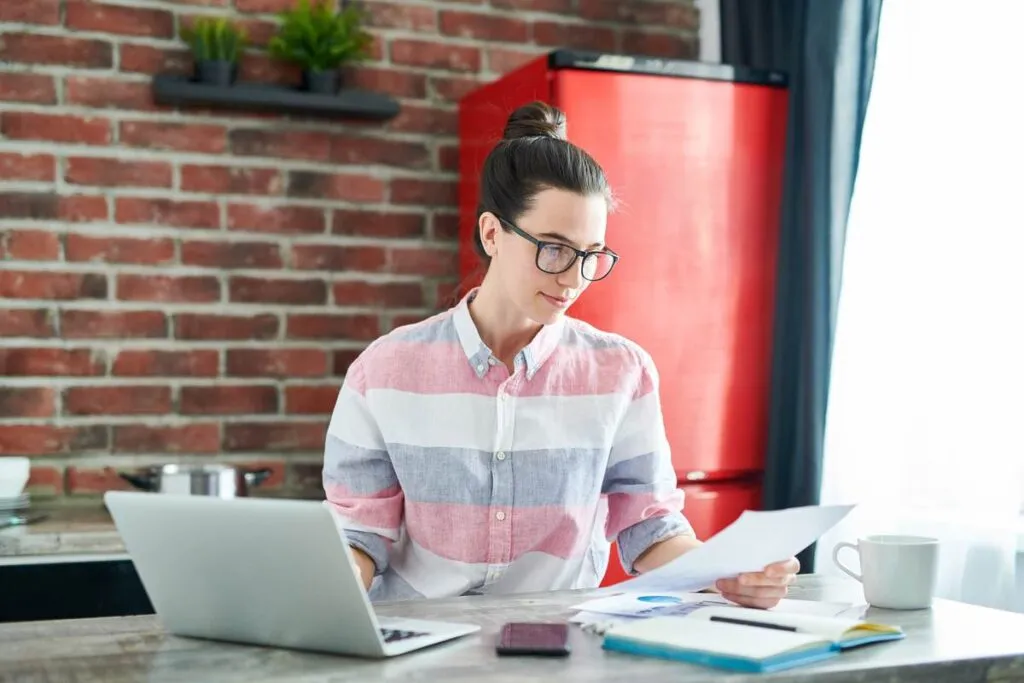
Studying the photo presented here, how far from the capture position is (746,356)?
264cm

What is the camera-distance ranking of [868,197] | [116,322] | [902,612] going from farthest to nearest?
[116,322]
[868,197]
[902,612]

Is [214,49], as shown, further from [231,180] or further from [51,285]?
[51,285]

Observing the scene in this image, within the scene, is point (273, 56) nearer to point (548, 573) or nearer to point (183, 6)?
point (183, 6)

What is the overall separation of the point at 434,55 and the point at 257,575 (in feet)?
6.37

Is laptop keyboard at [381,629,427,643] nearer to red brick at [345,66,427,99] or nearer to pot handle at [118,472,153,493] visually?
pot handle at [118,472,153,493]

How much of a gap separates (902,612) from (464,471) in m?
0.64

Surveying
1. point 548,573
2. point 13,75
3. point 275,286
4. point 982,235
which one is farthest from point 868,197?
point 13,75

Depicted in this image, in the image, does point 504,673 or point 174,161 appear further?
point 174,161

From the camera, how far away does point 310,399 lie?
2.78 m

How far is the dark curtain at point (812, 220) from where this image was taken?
8.25 feet

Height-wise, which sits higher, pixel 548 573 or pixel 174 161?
pixel 174 161

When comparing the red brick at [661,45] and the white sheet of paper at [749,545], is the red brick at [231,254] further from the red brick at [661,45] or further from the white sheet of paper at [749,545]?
the white sheet of paper at [749,545]

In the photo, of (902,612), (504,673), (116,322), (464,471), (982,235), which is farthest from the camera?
(116,322)

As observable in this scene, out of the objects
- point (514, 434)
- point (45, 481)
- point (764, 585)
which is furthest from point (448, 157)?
point (764, 585)
